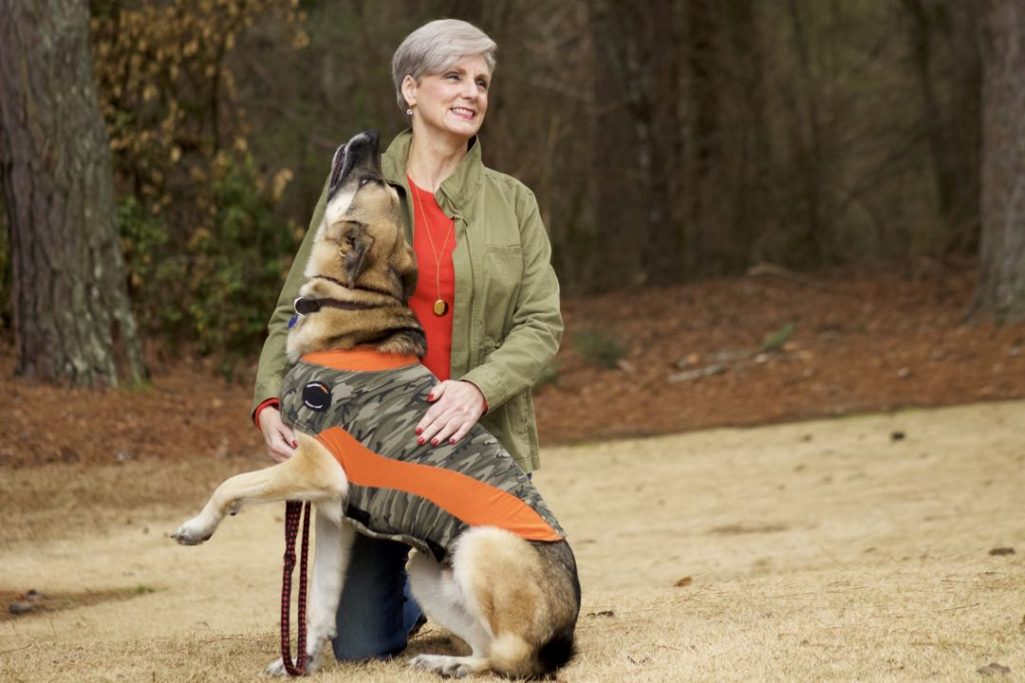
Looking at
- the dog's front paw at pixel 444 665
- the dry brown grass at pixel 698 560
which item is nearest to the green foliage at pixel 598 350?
the dry brown grass at pixel 698 560

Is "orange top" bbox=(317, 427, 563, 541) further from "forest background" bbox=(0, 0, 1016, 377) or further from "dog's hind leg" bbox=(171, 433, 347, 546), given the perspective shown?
"forest background" bbox=(0, 0, 1016, 377)

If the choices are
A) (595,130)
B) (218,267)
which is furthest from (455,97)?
(595,130)

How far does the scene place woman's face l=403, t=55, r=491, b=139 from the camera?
4758 millimetres

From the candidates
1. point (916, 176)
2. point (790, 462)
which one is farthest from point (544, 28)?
point (790, 462)

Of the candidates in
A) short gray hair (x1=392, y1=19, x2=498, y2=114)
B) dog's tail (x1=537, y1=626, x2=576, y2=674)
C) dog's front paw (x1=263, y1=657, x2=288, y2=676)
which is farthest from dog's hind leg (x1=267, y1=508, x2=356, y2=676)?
short gray hair (x1=392, y1=19, x2=498, y2=114)

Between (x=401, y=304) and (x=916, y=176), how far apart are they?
24.1 meters

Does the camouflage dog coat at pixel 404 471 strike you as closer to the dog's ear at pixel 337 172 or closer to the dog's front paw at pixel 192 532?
the dog's front paw at pixel 192 532

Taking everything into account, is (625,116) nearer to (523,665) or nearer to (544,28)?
(544,28)

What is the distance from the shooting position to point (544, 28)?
20.2 metres

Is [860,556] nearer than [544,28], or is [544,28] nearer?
[860,556]

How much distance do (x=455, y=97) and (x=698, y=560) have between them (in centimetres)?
337

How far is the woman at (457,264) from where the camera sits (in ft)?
15.4

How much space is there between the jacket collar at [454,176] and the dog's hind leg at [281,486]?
A: 3.48 ft

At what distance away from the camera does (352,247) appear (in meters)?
4.50
